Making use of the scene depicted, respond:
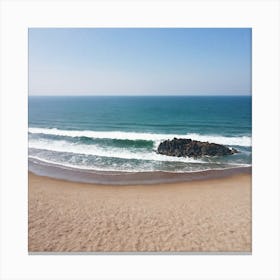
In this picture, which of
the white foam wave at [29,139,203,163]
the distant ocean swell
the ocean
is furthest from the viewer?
the white foam wave at [29,139,203,163]

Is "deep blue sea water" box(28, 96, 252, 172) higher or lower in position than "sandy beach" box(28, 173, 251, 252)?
higher

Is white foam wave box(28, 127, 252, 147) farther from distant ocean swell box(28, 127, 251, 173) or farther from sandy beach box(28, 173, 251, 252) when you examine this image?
sandy beach box(28, 173, 251, 252)

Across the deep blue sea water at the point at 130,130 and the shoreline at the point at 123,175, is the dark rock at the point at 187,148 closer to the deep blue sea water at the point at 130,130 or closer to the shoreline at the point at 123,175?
the deep blue sea water at the point at 130,130

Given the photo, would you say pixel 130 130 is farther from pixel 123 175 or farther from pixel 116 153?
pixel 123 175

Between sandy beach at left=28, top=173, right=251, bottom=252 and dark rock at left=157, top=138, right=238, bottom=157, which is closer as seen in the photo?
sandy beach at left=28, top=173, right=251, bottom=252

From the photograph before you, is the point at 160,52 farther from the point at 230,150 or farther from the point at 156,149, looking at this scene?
the point at 230,150

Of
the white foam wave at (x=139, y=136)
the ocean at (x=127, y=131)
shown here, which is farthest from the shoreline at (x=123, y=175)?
the white foam wave at (x=139, y=136)

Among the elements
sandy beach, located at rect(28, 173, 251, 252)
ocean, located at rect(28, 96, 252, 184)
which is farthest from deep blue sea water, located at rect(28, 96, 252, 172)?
sandy beach, located at rect(28, 173, 251, 252)
